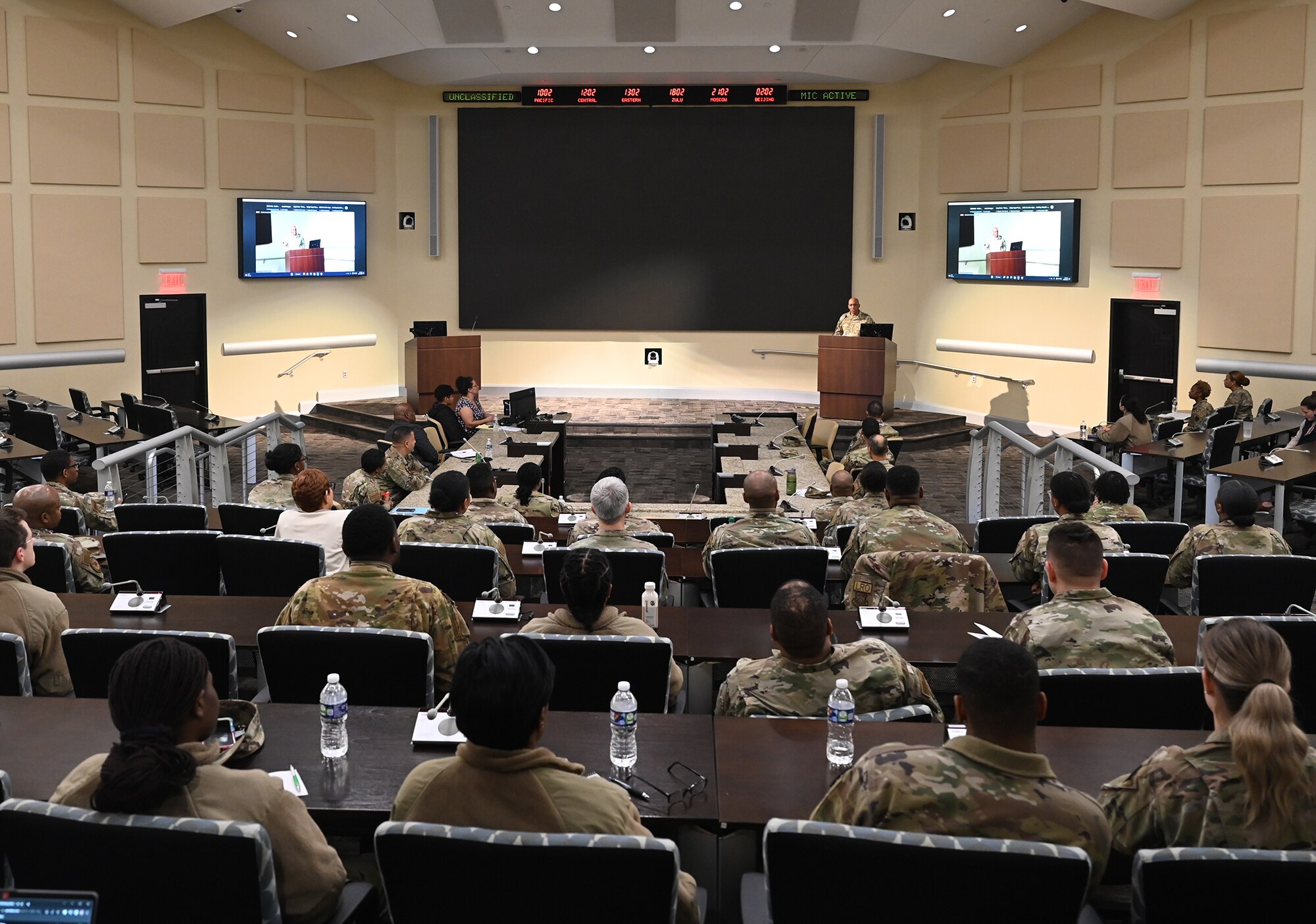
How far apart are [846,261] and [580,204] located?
349cm

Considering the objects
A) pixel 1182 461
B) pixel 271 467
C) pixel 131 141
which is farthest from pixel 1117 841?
pixel 131 141

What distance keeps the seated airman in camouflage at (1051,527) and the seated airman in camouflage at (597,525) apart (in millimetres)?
1707

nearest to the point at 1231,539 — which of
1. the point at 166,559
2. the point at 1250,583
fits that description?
the point at 1250,583

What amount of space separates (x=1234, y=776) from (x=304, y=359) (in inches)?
566

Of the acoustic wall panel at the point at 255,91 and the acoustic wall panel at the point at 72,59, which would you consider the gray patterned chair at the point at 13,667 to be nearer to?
the acoustic wall panel at the point at 72,59

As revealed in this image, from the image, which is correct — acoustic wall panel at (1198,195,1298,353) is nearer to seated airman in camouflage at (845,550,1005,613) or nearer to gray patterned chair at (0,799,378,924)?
seated airman in camouflage at (845,550,1005,613)

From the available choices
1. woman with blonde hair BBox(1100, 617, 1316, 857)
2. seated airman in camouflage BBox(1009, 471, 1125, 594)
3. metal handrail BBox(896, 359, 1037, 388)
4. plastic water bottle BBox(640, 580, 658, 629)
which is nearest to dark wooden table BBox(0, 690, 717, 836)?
woman with blonde hair BBox(1100, 617, 1316, 857)

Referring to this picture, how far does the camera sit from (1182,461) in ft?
32.9

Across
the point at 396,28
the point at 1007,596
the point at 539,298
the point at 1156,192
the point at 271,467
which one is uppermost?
the point at 396,28

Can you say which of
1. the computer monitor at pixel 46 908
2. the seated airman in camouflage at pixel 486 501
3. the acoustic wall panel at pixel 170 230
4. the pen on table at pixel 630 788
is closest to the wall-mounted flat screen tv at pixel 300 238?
the acoustic wall panel at pixel 170 230

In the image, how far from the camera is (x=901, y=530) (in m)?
5.57

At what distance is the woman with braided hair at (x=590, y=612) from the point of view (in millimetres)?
3828

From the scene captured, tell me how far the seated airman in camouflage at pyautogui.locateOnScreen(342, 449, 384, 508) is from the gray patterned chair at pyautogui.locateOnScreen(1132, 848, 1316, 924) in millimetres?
6021

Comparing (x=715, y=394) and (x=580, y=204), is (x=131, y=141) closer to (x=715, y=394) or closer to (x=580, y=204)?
(x=580, y=204)
